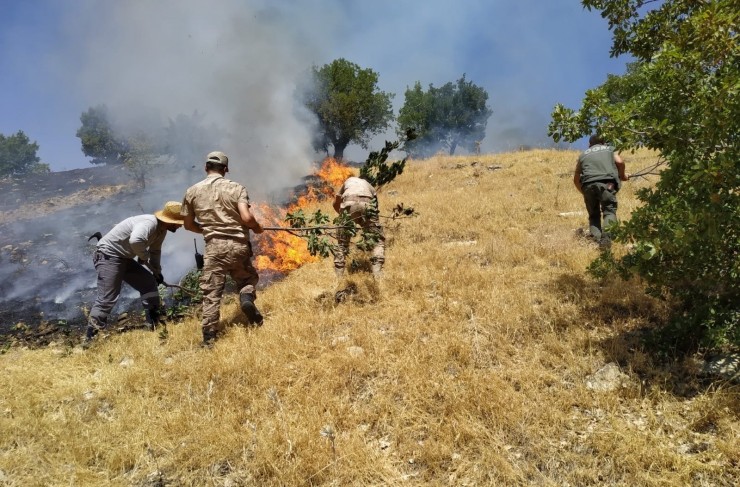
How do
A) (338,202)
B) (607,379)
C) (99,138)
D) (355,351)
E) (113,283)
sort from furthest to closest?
1. (99,138)
2. (338,202)
3. (113,283)
4. (355,351)
5. (607,379)

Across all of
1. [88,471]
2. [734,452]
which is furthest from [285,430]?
[734,452]

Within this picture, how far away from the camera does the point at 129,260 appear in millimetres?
5551

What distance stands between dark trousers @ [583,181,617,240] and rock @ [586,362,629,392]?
127 inches

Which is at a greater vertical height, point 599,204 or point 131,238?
point 599,204

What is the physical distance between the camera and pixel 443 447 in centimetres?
262

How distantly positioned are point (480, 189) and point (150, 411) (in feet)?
35.8

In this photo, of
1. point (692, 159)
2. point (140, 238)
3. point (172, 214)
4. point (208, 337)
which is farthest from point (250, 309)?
point (692, 159)

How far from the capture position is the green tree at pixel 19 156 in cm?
4662

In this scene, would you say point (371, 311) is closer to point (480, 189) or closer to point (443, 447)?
point (443, 447)

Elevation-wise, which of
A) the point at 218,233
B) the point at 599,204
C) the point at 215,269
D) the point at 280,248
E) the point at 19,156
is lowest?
the point at 215,269

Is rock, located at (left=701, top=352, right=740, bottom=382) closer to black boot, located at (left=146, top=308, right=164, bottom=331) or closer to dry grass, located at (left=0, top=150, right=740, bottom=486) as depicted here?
dry grass, located at (left=0, top=150, right=740, bottom=486)

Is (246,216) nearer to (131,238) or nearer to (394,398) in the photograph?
(131,238)

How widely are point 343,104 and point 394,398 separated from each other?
27040 mm

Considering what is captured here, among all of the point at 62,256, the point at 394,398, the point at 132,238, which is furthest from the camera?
the point at 62,256
